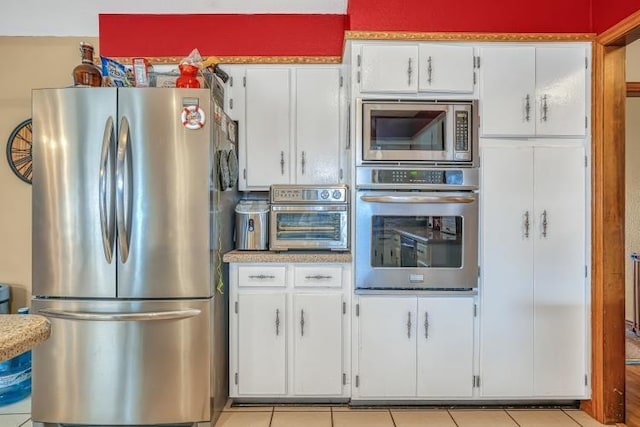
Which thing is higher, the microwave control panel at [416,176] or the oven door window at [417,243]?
the microwave control panel at [416,176]

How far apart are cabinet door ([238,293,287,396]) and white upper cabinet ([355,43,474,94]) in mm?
1411

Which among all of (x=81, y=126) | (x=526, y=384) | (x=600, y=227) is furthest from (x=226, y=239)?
(x=600, y=227)

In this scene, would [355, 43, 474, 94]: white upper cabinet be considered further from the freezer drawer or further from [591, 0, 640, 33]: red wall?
the freezer drawer

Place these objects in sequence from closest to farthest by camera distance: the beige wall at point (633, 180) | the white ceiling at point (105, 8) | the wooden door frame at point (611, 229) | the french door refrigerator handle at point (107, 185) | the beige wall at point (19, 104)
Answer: the french door refrigerator handle at point (107, 185) → the wooden door frame at point (611, 229) → the white ceiling at point (105, 8) → the beige wall at point (19, 104) → the beige wall at point (633, 180)

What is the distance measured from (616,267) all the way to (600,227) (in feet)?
0.80

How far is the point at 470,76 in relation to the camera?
2322 millimetres

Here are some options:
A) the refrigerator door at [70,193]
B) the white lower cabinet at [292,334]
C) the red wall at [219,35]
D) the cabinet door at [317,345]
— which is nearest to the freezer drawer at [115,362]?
the refrigerator door at [70,193]

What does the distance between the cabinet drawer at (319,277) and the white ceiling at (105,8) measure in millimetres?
1794

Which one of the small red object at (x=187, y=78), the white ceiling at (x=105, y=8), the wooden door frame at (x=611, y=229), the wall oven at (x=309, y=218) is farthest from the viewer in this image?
the white ceiling at (x=105, y=8)

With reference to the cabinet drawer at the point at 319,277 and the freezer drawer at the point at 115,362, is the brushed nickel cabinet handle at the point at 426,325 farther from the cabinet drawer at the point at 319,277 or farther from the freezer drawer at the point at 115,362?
the freezer drawer at the point at 115,362

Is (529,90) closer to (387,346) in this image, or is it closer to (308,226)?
(308,226)

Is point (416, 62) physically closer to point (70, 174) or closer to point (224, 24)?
point (224, 24)

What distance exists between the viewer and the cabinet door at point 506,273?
2316 millimetres

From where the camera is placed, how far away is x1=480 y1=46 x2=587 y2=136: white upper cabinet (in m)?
2.32
